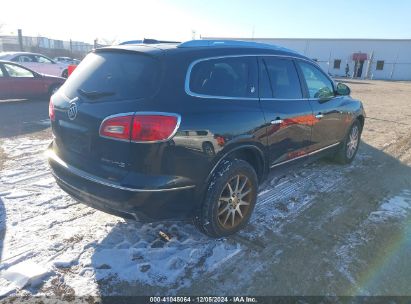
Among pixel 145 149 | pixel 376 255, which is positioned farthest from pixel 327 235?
pixel 145 149

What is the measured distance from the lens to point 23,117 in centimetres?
860

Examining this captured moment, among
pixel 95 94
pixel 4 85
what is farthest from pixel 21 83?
pixel 95 94

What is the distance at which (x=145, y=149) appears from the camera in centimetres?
262

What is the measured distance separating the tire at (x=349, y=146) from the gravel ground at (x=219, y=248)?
37.0 inches

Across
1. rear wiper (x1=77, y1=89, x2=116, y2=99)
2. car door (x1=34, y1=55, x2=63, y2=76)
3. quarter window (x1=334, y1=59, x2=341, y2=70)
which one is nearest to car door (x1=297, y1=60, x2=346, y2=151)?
rear wiper (x1=77, y1=89, x2=116, y2=99)

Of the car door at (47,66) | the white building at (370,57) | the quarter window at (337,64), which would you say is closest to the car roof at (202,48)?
the car door at (47,66)

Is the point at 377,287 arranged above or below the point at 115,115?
below

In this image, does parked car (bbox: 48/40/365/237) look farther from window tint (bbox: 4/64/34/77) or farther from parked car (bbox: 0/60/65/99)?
window tint (bbox: 4/64/34/77)

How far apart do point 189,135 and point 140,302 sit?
4.31 feet

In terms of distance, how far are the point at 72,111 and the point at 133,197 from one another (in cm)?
99

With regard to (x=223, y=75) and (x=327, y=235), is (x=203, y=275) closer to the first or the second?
(x=327, y=235)

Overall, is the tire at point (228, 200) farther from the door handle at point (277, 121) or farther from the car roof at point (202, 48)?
the car roof at point (202, 48)

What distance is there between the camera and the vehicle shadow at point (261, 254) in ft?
9.03

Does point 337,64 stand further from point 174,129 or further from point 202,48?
point 174,129
